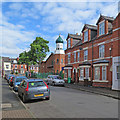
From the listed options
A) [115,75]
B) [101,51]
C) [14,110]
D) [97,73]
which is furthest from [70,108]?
[101,51]

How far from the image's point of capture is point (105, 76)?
2103cm

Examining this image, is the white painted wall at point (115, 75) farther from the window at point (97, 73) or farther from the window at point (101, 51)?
the window at point (97, 73)

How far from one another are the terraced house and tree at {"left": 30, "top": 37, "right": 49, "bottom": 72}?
22800mm

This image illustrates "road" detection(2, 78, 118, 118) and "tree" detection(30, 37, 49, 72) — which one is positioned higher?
"tree" detection(30, 37, 49, 72)

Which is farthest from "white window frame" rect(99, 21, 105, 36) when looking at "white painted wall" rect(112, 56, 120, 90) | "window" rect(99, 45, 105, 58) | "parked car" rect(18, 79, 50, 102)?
"parked car" rect(18, 79, 50, 102)

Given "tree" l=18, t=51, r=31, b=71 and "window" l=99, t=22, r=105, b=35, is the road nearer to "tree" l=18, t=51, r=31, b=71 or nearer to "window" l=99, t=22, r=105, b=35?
"window" l=99, t=22, r=105, b=35

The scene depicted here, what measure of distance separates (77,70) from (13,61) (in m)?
78.9

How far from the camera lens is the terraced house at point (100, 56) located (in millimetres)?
18203

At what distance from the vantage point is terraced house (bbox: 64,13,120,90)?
59.7ft

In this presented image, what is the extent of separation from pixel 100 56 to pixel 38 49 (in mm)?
31734

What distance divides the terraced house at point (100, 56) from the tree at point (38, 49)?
22.8m

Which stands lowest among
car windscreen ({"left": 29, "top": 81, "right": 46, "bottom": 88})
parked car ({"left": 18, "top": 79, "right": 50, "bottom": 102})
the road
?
the road

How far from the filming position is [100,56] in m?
22.7

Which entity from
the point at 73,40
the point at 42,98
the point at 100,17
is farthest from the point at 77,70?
the point at 42,98
